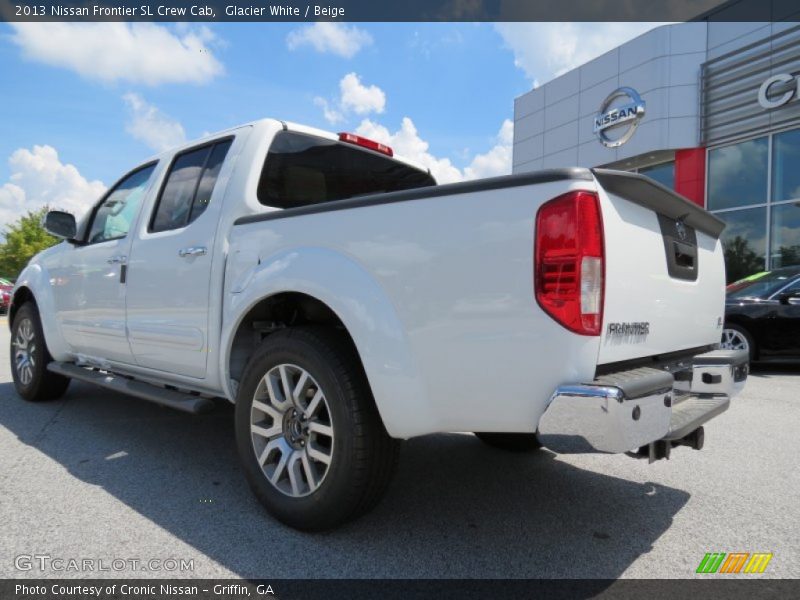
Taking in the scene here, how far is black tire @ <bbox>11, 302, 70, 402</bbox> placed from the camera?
491 centimetres

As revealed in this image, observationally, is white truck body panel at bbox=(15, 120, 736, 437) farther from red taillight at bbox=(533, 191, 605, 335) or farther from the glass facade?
the glass facade

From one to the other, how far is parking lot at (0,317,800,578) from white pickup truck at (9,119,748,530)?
0.80 feet

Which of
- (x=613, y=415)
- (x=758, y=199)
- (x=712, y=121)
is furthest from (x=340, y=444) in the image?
(x=712, y=121)

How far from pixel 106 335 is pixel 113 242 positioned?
654mm

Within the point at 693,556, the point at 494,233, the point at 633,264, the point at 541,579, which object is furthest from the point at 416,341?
the point at 693,556

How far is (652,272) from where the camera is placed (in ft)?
7.44

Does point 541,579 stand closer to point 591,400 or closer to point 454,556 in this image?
point 454,556

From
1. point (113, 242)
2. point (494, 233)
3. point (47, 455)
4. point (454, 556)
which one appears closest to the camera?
point (494, 233)

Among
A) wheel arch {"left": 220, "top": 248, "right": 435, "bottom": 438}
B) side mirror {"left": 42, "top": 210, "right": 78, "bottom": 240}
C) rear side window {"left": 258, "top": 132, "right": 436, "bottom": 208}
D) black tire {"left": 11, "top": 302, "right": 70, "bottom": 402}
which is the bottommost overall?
black tire {"left": 11, "top": 302, "right": 70, "bottom": 402}

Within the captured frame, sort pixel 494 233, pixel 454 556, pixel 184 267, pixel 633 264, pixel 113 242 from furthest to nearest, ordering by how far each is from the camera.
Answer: pixel 113 242, pixel 184 267, pixel 454 556, pixel 633 264, pixel 494 233

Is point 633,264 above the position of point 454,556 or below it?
above

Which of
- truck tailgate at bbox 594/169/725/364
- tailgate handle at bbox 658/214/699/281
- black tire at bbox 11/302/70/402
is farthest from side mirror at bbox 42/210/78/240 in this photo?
tailgate handle at bbox 658/214/699/281

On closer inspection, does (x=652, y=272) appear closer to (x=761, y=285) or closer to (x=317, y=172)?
(x=317, y=172)

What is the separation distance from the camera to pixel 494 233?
78.5 inches
